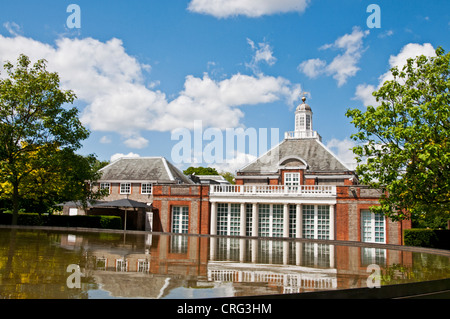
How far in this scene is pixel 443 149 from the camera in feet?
53.2

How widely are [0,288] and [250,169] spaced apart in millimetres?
30937

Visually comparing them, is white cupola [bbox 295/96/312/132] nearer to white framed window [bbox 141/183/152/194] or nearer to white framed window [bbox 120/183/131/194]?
white framed window [bbox 141/183/152/194]

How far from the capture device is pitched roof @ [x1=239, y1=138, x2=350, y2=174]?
1441 inches

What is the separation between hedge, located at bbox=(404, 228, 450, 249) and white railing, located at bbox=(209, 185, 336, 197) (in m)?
6.27

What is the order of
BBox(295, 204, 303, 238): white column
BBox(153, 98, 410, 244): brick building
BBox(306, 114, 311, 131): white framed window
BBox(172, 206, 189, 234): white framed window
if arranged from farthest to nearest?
BBox(306, 114, 311, 131): white framed window, BBox(172, 206, 189, 234): white framed window, BBox(295, 204, 303, 238): white column, BBox(153, 98, 410, 244): brick building

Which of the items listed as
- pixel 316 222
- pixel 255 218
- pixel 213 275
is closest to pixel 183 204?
pixel 255 218

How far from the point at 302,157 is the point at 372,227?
35.1ft

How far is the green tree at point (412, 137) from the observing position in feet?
54.8

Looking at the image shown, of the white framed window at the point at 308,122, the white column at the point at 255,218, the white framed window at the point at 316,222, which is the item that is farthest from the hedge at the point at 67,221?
the white framed window at the point at 308,122

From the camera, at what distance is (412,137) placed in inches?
671

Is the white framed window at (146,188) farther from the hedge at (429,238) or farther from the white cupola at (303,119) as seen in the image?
the hedge at (429,238)

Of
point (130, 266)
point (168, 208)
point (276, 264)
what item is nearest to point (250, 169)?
point (168, 208)

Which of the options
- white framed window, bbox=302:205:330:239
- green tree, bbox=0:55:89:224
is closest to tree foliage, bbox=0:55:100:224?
green tree, bbox=0:55:89:224
